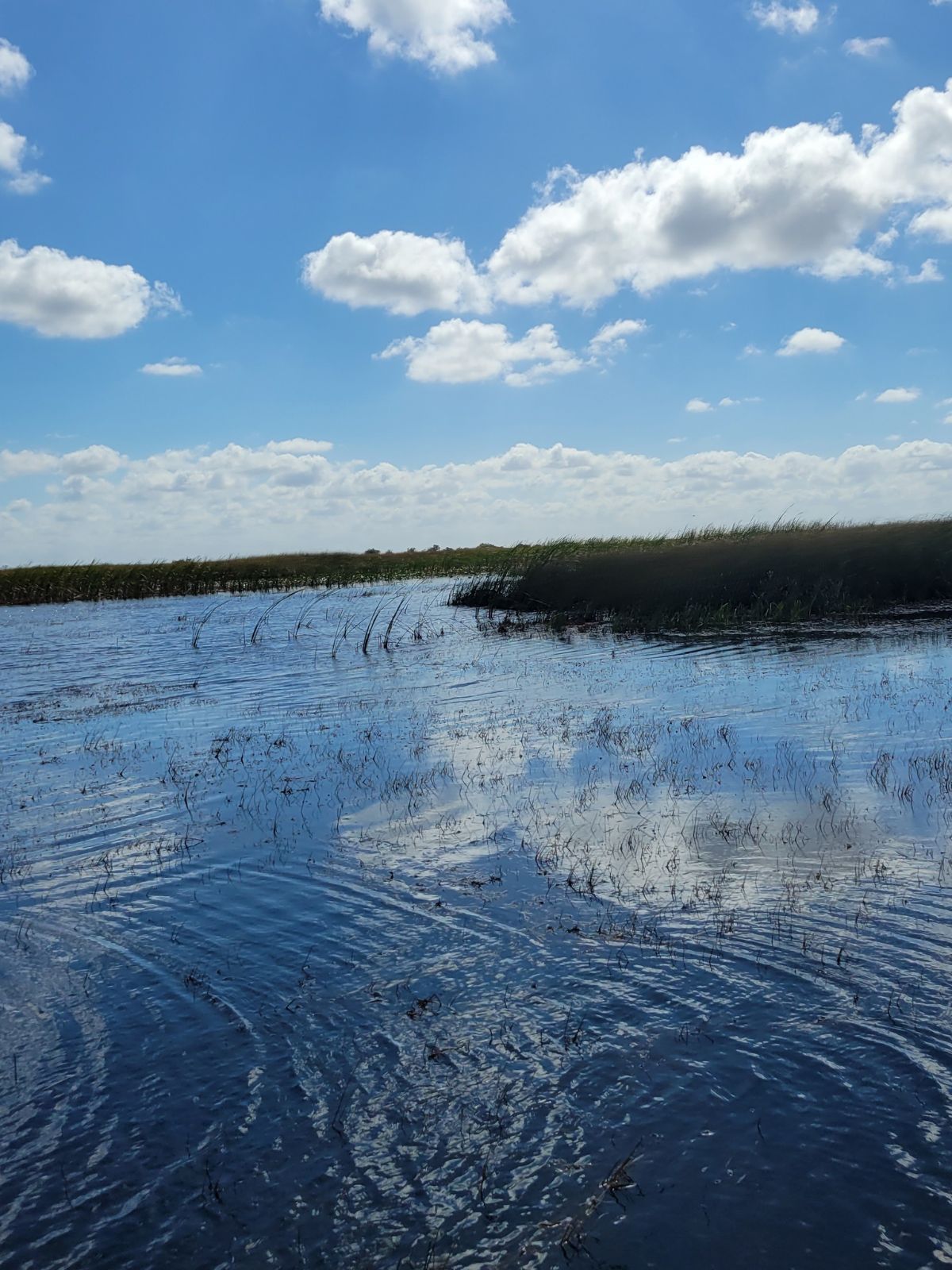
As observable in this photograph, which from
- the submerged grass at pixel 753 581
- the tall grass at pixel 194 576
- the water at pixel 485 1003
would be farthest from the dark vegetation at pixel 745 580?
the water at pixel 485 1003

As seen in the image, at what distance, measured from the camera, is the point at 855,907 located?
8.04 meters

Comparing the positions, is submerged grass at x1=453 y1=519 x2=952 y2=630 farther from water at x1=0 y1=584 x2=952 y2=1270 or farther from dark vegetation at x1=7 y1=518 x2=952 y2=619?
water at x1=0 y1=584 x2=952 y2=1270

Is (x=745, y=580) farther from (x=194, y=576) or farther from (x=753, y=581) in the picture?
(x=194, y=576)

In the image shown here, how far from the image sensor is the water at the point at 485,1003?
15.0 ft

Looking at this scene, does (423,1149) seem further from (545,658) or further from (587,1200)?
(545,658)

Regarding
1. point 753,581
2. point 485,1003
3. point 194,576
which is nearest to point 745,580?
point 753,581

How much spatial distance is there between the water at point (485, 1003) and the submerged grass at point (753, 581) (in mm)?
19228

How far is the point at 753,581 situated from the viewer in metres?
36.7

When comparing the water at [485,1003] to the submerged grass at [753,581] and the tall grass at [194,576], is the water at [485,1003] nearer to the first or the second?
the submerged grass at [753,581]

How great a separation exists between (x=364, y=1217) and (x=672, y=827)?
690cm

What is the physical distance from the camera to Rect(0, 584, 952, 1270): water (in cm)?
456

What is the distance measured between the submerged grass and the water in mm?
19228

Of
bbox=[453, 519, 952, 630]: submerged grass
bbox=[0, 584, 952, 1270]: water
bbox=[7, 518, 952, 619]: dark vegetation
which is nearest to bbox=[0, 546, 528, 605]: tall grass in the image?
bbox=[7, 518, 952, 619]: dark vegetation

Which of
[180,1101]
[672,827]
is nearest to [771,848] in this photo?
[672,827]
